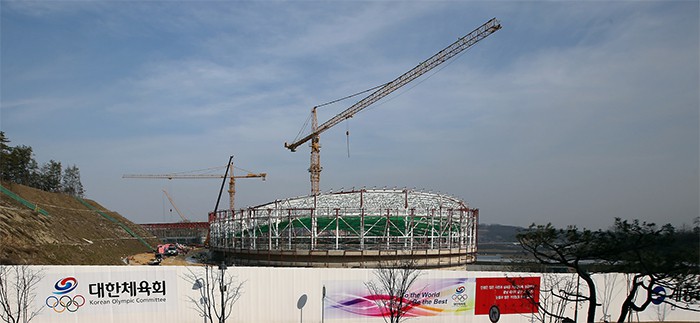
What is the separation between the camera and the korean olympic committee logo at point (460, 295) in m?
28.9

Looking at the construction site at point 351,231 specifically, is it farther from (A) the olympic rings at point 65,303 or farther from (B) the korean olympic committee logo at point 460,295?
(A) the olympic rings at point 65,303

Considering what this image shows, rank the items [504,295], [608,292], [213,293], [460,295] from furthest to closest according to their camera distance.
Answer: [608,292] → [504,295] → [460,295] → [213,293]

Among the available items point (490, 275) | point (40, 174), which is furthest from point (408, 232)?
point (40, 174)

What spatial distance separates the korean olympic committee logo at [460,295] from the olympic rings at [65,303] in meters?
22.3

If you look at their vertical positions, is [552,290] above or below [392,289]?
below

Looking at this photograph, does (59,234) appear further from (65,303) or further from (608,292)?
(608,292)

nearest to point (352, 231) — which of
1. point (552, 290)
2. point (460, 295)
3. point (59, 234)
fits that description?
point (460, 295)

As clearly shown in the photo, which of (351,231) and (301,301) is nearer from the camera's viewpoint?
(301,301)

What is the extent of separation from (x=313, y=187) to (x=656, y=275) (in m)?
86.4

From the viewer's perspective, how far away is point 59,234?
51.6m

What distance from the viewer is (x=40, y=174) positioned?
99.4m

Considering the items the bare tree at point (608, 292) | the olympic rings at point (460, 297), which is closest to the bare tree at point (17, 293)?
the olympic rings at point (460, 297)

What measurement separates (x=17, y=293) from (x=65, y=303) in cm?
237

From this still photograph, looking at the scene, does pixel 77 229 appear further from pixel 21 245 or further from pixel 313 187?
pixel 313 187
